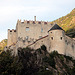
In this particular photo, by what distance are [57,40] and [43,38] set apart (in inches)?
155

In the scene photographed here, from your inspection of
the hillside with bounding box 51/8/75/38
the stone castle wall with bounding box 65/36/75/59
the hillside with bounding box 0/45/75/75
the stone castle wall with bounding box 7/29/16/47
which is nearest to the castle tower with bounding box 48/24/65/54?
the hillside with bounding box 0/45/75/75

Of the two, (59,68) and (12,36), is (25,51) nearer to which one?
(59,68)

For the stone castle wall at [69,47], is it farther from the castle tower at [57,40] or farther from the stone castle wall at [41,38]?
the castle tower at [57,40]

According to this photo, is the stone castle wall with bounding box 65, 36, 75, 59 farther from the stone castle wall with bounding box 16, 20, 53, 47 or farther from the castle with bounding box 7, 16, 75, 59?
the stone castle wall with bounding box 16, 20, 53, 47

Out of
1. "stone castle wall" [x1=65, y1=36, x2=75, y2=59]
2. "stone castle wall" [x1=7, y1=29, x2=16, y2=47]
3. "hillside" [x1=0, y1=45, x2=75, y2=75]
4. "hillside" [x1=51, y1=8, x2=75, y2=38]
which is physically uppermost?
"hillside" [x1=51, y1=8, x2=75, y2=38]

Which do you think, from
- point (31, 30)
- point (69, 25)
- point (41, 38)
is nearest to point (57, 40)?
point (41, 38)

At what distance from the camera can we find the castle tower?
A: 3788 centimetres

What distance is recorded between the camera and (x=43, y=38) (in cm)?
4019

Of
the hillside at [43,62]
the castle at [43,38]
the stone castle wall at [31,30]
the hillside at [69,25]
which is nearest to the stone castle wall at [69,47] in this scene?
the castle at [43,38]

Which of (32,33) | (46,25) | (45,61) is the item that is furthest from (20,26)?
(45,61)

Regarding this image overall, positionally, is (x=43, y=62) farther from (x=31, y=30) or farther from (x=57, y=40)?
(x=31, y=30)

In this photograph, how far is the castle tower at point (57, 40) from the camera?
1491 inches

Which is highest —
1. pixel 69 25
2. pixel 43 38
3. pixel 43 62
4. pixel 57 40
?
pixel 69 25

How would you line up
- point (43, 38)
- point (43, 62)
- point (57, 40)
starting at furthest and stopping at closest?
point (43, 38) → point (57, 40) → point (43, 62)
